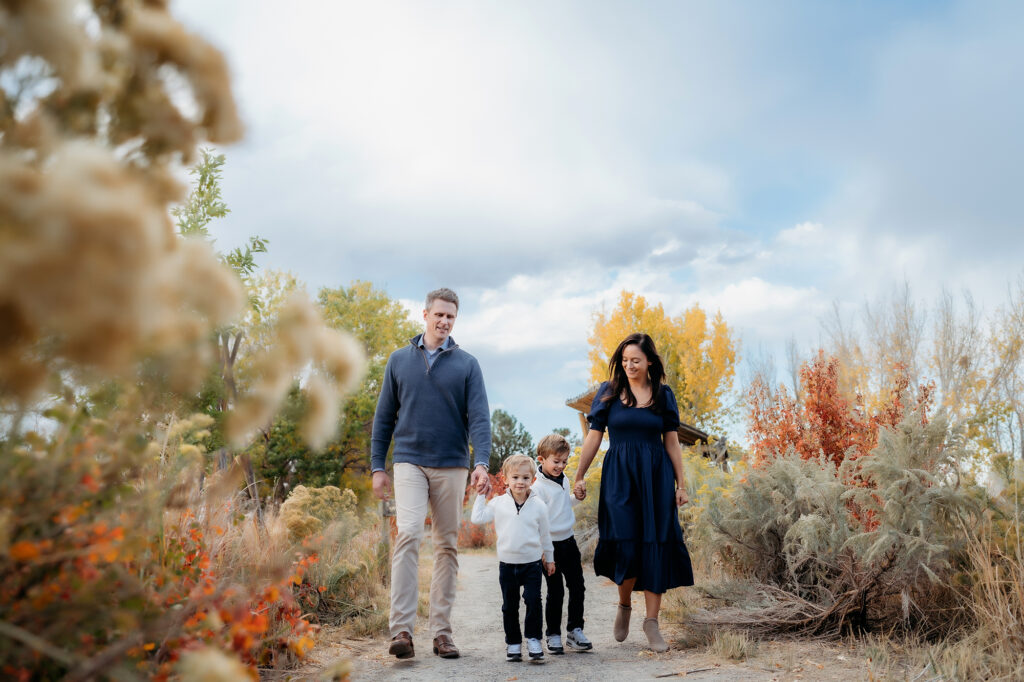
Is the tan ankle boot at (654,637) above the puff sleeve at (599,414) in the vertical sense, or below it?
below

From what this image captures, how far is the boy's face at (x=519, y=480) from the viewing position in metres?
4.74

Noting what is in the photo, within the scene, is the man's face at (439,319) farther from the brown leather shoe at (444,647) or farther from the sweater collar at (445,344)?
the brown leather shoe at (444,647)

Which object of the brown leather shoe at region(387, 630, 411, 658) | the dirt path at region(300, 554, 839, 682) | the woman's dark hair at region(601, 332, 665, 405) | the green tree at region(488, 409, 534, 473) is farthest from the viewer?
the green tree at region(488, 409, 534, 473)

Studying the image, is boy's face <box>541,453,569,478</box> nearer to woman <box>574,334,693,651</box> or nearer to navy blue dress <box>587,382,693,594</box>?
woman <box>574,334,693,651</box>

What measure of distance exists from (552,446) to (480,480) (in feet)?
2.92

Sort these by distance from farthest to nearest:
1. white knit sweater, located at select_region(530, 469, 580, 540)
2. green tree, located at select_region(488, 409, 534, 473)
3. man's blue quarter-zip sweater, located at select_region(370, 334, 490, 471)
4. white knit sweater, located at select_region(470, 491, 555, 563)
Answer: green tree, located at select_region(488, 409, 534, 473) → white knit sweater, located at select_region(530, 469, 580, 540) → man's blue quarter-zip sweater, located at select_region(370, 334, 490, 471) → white knit sweater, located at select_region(470, 491, 555, 563)

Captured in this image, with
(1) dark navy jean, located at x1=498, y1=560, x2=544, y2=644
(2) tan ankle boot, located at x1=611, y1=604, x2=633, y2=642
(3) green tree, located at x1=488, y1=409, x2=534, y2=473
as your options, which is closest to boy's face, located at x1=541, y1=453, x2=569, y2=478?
(1) dark navy jean, located at x1=498, y1=560, x2=544, y2=644

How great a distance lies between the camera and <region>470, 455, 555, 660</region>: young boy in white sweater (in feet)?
15.1

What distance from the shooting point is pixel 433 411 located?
4.86 meters

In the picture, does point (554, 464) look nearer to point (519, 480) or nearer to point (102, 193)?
point (519, 480)

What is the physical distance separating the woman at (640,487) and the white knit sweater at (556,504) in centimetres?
27

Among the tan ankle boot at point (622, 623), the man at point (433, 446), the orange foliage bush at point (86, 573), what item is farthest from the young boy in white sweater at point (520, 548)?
the orange foliage bush at point (86, 573)

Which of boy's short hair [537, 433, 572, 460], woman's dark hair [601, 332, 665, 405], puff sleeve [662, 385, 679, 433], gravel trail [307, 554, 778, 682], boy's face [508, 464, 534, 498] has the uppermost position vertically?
woman's dark hair [601, 332, 665, 405]

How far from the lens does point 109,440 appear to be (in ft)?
5.96
